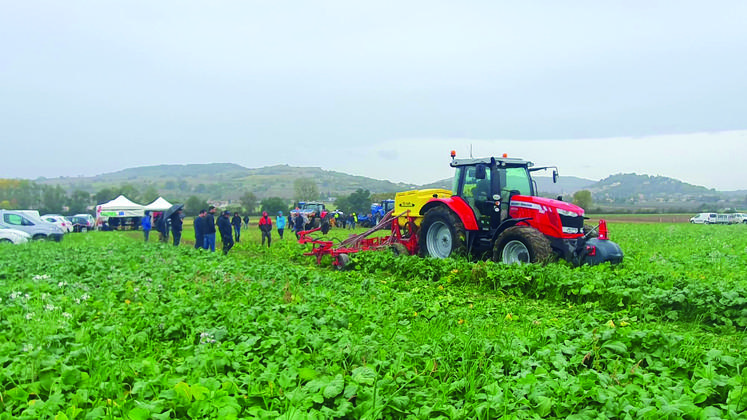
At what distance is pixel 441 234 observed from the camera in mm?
11703

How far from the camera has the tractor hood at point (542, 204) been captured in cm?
997

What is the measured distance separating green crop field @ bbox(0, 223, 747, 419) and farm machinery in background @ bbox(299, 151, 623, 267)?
188 cm

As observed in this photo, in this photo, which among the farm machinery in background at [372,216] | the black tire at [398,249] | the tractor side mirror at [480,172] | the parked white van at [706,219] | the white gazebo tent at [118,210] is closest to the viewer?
the tractor side mirror at [480,172]

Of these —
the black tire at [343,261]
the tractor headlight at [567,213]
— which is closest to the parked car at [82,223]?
the black tire at [343,261]

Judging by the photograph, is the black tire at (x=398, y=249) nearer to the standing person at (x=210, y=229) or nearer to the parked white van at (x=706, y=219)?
the standing person at (x=210, y=229)

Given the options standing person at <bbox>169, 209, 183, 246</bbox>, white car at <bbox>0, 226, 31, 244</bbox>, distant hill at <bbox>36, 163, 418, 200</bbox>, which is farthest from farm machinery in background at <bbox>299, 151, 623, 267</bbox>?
distant hill at <bbox>36, 163, 418, 200</bbox>

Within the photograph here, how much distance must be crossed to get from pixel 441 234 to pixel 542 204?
2.42 metres

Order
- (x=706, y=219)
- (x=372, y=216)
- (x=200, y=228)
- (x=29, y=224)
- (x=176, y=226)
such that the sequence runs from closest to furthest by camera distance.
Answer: (x=200, y=228), (x=176, y=226), (x=29, y=224), (x=372, y=216), (x=706, y=219)

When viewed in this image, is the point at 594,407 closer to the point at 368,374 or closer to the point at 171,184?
the point at 368,374

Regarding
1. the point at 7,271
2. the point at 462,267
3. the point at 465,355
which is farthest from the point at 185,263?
the point at 465,355

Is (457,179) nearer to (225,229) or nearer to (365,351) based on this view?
(225,229)

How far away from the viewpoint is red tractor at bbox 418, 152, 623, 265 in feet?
32.0

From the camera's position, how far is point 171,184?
158625 millimetres

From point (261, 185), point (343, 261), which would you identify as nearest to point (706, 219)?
point (343, 261)
